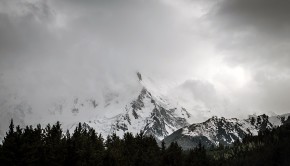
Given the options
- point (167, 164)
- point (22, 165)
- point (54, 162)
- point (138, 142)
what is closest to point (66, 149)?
point (54, 162)

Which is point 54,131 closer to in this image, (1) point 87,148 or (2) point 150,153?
(1) point 87,148

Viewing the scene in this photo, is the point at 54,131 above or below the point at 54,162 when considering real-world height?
above

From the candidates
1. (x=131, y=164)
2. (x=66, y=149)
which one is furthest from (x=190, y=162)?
(x=66, y=149)

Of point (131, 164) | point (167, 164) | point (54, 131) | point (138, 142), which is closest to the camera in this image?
point (54, 131)

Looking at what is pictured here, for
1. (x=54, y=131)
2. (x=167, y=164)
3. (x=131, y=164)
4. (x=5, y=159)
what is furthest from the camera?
(x=167, y=164)

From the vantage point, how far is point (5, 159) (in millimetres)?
71125

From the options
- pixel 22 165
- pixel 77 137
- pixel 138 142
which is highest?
pixel 138 142

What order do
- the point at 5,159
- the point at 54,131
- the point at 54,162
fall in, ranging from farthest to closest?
the point at 54,131 < the point at 54,162 < the point at 5,159

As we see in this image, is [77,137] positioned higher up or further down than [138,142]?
further down

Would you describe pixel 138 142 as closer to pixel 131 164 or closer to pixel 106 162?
pixel 131 164

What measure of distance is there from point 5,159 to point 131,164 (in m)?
41.9

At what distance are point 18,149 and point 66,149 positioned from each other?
10.1 metres

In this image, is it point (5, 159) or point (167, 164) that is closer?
point (5, 159)

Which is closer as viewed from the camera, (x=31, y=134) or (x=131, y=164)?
(x=31, y=134)
